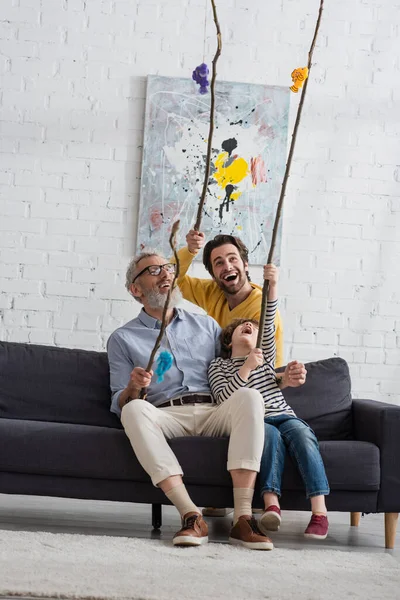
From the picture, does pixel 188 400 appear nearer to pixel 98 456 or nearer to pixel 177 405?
pixel 177 405

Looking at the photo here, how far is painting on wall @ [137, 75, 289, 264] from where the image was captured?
14.9 feet

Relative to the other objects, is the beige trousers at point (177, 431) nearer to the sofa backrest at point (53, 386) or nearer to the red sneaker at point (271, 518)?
the red sneaker at point (271, 518)

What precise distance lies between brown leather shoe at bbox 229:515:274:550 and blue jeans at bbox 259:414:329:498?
6.5 inches

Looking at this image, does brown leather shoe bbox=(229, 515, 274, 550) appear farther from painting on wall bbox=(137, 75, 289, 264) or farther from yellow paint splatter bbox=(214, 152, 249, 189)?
yellow paint splatter bbox=(214, 152, 249, 189)

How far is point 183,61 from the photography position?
458cm

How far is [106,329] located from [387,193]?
1.67m

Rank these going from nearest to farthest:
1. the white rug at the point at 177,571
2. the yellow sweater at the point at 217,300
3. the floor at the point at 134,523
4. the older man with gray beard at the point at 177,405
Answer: the white rug at the point at 177,571
the older man with gray beard at the point at 177,405
the floor at the point at 134,523
the yellow sweater at the point at 217,300

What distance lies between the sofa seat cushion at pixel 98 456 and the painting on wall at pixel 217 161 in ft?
5.25

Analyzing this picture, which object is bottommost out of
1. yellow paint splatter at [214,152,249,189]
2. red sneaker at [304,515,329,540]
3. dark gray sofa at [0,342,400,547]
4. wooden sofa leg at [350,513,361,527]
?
wooden sofa leg at [350,513,361,527]

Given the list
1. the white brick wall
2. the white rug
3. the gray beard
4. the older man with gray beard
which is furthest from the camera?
the white brick wall

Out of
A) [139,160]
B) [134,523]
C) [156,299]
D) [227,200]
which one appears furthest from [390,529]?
[139,160]

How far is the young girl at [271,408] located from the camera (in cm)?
303

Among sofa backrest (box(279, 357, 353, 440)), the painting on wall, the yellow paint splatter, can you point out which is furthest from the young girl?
the yellow paint splatter

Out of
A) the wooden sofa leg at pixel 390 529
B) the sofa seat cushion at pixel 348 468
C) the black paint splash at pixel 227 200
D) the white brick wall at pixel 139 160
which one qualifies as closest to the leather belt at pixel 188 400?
the sofa seat cushion at pixel 348 468
